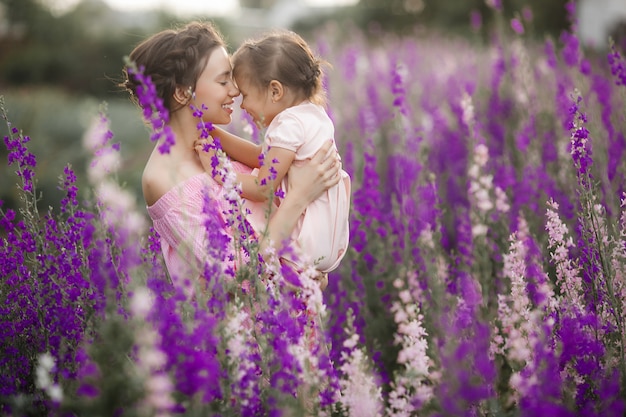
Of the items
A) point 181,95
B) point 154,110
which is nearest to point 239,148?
point 181,95

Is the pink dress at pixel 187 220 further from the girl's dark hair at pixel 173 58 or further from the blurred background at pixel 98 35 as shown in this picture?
the blurred background at pixel 98 35

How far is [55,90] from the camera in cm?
1642

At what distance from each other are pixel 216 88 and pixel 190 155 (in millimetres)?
294

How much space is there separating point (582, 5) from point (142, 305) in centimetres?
2034

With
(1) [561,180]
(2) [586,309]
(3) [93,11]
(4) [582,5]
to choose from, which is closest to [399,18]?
(4) [582,5]

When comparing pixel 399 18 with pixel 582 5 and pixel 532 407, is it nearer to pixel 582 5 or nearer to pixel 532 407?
pixel 582 5

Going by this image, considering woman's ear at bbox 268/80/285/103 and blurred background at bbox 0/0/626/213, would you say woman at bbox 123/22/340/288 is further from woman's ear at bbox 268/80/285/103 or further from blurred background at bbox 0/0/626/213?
blurred background at bbox 0/0/626/213

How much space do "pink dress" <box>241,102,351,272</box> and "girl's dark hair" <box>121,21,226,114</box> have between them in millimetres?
389

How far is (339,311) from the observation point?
132 inches

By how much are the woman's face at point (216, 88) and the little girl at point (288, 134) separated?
92 mm

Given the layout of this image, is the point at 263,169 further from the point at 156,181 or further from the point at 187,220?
the point at 156,181

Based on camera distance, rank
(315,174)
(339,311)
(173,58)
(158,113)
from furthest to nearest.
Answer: (339,311), (173,58), (315,174), (158,113)

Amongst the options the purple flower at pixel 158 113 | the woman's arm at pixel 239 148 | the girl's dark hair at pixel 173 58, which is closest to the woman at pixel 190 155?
the girl's dark hair at pixel 173 58

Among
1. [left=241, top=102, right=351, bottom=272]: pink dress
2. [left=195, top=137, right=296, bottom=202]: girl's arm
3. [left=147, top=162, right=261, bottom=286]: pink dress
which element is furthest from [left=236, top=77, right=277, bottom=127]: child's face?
[left=147, top=162, right=261, bottom=286]: pink dress
